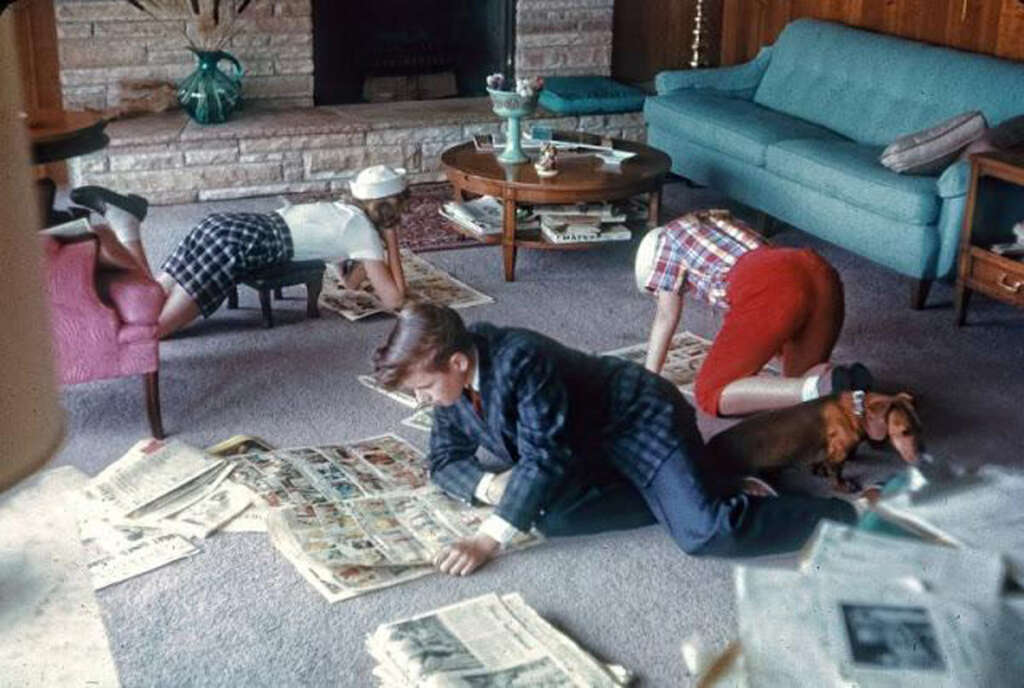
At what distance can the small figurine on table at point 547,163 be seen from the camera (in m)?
4.82

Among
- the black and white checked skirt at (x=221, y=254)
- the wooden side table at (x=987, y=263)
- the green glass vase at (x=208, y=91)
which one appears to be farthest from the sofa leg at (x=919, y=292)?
the green glass vase at (x=208, y=91)

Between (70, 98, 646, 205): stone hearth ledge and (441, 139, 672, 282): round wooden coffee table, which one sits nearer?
(441, 139, 672, 282): round wooden coffee table

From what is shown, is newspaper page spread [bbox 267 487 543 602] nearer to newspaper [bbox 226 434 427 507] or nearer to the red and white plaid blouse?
newspaper [bbox 226 434 427 507]

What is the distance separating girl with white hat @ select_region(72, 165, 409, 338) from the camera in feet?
13.8

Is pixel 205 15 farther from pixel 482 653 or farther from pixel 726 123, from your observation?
pixel 482 653

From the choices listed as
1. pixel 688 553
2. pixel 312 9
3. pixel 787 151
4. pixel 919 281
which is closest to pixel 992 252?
pixel 919 281

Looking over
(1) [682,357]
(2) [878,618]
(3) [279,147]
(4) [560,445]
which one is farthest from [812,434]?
(3) [279,147]

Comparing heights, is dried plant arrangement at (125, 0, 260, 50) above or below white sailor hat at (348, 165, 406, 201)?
above

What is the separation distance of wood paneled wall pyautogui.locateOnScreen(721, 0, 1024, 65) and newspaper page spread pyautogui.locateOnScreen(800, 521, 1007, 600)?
414 centimetres

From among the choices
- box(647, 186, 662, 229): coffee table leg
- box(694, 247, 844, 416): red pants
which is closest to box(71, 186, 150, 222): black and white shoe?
box(647, 186, 662, 229): coffee table leg

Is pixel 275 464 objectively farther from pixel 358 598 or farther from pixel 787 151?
pixel 787 151

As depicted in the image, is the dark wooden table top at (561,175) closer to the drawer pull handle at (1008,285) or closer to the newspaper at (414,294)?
the newspaper at (414,294)

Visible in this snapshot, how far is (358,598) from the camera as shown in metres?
2.88

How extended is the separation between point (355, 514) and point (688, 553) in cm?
79
